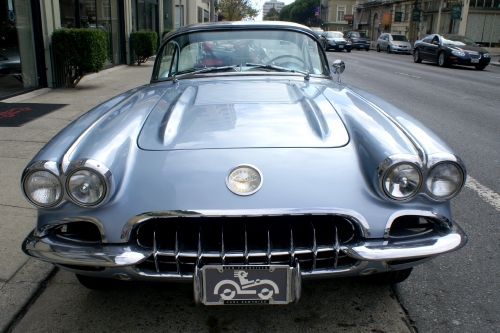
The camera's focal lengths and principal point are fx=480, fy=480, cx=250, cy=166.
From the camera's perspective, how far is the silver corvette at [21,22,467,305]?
196 centimetres

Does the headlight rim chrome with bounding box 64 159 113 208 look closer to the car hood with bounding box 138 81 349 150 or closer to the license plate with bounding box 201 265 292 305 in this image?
the car hood with bounding box 138 81 349 150

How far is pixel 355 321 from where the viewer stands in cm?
235

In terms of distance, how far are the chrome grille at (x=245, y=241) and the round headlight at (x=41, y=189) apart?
1.26ft

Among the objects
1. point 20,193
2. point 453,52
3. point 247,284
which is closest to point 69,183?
point 247,284

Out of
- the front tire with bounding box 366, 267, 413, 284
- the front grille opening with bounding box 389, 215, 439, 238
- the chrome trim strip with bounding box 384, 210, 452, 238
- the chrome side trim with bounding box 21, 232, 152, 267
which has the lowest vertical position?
the front tire with bounding box 366, 267, 413, 284

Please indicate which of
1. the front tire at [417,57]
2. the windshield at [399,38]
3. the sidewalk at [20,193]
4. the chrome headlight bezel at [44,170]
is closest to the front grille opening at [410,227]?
the chrome headlight bezel at [44,170]

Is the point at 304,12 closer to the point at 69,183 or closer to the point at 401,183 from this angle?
the point at 401,183

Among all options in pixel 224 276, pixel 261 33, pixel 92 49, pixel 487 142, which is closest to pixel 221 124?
pixel 224 276

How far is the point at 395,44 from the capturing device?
104 ft

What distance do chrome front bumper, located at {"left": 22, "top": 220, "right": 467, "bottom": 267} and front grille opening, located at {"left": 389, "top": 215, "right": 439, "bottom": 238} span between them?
0.04m

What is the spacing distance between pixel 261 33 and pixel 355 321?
7.41ft

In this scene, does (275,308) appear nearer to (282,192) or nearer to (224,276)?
(224,276)

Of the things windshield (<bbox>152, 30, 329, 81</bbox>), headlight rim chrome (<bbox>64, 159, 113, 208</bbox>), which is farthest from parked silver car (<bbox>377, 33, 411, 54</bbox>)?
headlight rim chrome (<bbox>64, 159, 113, 208</bbox>)

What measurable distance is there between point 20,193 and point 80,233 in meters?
2.17
